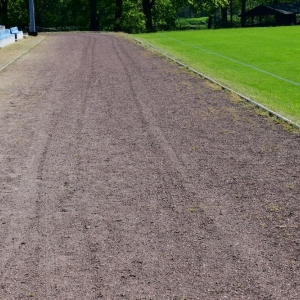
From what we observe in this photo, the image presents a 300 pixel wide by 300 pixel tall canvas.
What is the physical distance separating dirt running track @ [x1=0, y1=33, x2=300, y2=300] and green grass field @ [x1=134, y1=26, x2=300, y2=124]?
1531 millimetres

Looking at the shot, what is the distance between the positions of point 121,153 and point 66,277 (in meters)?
4.82

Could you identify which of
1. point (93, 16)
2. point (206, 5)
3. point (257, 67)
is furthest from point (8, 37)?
point (206, 5)

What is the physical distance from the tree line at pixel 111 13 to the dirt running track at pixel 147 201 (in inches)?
2453

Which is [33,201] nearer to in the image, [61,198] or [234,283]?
[61,198]

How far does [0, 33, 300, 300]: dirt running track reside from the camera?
6031 millimetres

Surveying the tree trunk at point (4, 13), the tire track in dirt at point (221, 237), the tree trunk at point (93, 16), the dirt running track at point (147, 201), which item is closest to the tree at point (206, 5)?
the tree trunk at point (93, 16)

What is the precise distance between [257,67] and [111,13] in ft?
207

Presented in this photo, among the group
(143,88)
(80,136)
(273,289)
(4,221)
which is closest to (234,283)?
(273,289)

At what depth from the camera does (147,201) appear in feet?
27.1

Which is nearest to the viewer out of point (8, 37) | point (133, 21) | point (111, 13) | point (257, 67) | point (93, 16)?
point (257, 67)

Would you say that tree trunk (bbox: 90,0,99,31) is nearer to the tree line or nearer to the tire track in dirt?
the tree line

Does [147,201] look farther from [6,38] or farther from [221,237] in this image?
[6,38]

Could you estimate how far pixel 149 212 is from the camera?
25.7 ft

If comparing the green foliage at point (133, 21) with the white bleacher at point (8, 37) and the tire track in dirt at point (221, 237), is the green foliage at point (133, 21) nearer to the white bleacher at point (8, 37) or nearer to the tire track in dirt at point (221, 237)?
the white bleacher at point (8, 37)
